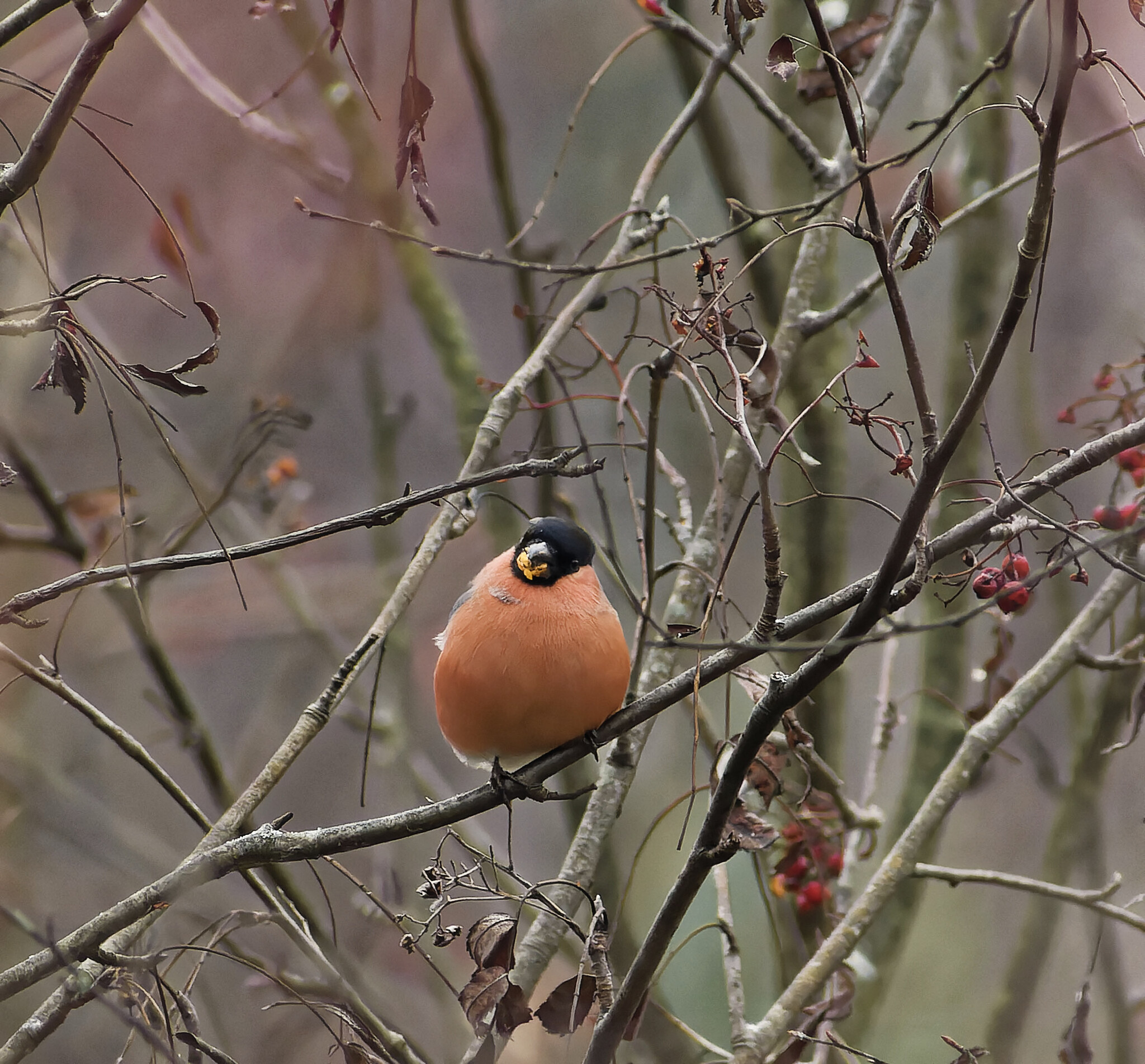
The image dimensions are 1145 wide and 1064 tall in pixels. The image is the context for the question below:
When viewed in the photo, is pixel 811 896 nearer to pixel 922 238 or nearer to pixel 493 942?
pixel 493 942

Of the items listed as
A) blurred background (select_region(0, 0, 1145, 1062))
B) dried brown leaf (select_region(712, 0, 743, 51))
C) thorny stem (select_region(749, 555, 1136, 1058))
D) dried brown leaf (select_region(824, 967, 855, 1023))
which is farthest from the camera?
blurred background (select_region(0, 0, 1145, 1062))

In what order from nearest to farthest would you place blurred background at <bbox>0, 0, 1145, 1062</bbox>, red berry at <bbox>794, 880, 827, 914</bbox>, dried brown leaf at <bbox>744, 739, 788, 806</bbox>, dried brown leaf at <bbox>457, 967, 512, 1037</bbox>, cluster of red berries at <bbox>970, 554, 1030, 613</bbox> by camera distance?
dried brown leaf at <bbox>457, 967, 512, 1037</bbox>, cluster of red berries at <bbox>970, 554, 1030, 613</bbox>, dried brown leaf at <bbox>744, 739, 788, 806</bbox>, red berry at <bbox>794, 880, 827, 914</bbox>, blurred background at <bbox>0, 0, 1145, 1062</bbox>

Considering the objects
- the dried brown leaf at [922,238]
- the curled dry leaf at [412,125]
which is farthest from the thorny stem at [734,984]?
the curled dry leaf at [412,125]

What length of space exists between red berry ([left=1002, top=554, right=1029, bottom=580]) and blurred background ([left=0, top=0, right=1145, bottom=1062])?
1.35m

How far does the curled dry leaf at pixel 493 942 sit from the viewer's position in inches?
66.3

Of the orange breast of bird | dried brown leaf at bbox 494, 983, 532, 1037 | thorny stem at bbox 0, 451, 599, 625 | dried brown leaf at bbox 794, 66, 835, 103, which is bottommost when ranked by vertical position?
dried brown leaf at bbox 494, 983, 532, 1037

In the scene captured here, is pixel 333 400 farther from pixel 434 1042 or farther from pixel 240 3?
pixel 434 1042

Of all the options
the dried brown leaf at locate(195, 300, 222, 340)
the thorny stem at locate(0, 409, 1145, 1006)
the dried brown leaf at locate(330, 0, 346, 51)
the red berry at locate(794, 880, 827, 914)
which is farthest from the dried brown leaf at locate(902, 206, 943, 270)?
the red berry at locate(794, 880, 827, 914)

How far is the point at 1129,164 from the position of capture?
3.87m

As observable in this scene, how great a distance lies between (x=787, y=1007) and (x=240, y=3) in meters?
5.00

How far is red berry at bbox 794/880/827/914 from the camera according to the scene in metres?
2.93

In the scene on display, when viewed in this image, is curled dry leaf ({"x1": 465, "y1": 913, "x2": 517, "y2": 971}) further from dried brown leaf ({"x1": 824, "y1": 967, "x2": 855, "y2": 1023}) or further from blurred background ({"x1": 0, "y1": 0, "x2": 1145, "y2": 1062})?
blurred background ({"x1": 0, "y1": 0, "x2": 1145, "y2": 1062})

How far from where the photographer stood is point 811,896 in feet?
9.62

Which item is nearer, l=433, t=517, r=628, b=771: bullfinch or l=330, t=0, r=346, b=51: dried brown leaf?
l=330, t=0, r=346, b=51: dried brown leaf
